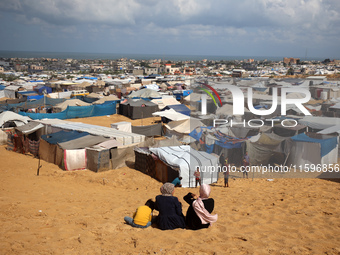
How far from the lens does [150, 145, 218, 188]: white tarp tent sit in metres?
10.2

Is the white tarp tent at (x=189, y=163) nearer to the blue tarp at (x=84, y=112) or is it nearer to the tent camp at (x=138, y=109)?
the blue tarp at (x=84, y=112)

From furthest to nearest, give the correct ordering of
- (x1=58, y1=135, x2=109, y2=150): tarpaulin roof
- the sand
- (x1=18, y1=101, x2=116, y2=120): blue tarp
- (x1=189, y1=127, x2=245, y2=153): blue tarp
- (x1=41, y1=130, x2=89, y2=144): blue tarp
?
(x1=18, y1=101, x2=116, y2=120): blue tarp < (x1=41, y1=130, x2=89, y2=144): blue tarp < (x1=189, y1=127, x2=245, y2=153): blue tarp < (x1=58, y1=135, x2=109, y2=150): tarpaulin roof < the sand

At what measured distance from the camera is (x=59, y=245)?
475 cm

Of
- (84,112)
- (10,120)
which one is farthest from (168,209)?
(84,112)

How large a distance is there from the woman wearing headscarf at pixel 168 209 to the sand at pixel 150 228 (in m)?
0.16

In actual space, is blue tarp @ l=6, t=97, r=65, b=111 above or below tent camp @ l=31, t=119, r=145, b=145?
above

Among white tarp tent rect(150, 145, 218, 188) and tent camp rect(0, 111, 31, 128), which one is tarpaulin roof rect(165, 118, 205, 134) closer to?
white tarp tent rect(150, 145, 218, 188)

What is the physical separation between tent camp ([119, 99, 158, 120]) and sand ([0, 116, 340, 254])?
50.9ft

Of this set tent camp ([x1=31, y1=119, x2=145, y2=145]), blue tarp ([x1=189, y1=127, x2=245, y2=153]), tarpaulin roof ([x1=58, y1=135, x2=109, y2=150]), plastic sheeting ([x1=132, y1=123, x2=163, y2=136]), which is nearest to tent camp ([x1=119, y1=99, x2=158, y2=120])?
plastic sheeting ([x1=132, y1=123, x2=163, y2=136])

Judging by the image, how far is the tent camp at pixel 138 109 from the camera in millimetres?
26422

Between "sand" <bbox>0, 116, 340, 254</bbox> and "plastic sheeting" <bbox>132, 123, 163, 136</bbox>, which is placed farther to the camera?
"plastic sheeting" <bbox>132, 123, 163, 136</bbox>

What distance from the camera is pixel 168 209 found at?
5.27 metres

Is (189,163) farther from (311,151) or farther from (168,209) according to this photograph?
(311,151)

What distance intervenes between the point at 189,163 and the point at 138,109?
16802 millimetres
